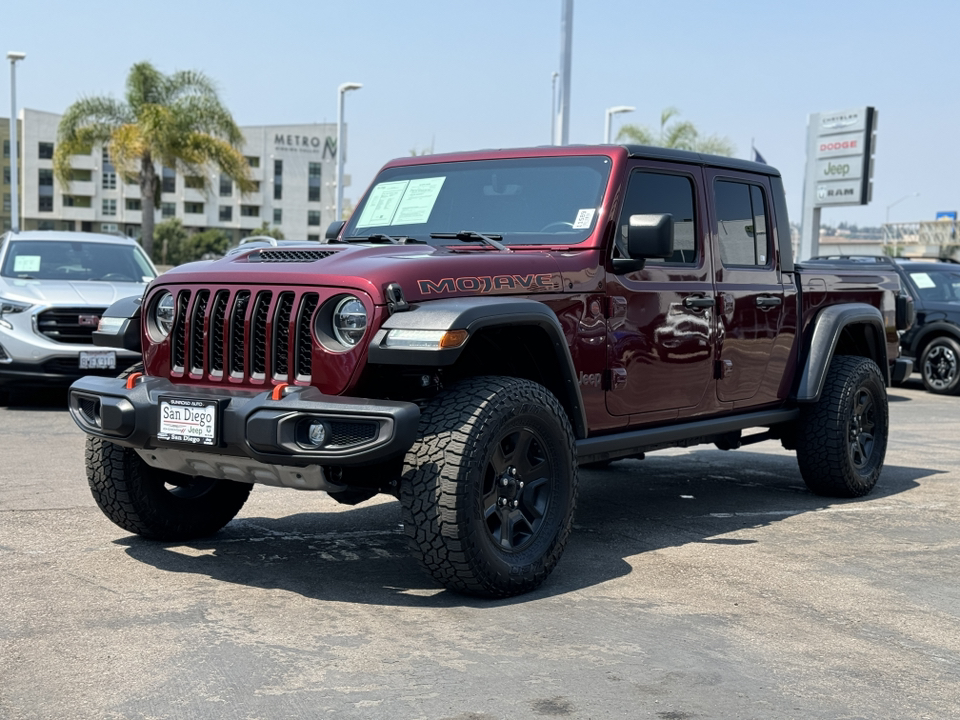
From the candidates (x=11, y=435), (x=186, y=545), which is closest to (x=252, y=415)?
(x=186, y=545)

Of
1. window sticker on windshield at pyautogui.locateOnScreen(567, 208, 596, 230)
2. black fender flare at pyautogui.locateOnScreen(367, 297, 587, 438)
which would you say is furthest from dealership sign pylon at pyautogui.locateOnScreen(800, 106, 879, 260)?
black fender flare at pyautogui.locateOnScreen(367, 297, 587, 438)

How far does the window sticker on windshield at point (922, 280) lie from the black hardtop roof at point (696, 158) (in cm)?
998

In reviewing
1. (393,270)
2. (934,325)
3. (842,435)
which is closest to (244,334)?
(393,270)

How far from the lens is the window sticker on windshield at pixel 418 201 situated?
615 cm

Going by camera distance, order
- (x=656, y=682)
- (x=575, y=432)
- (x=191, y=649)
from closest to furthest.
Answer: (x=656, y=682)
(x=191, y=649)
(x=575, y=432)

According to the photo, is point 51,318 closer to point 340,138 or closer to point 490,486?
point 490,486

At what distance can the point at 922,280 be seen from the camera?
16453mm

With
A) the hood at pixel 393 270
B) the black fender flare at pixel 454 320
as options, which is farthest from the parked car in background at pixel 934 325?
the black fender flare at pixel 454 320

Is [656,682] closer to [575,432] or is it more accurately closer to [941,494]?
[575,432]

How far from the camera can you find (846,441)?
7.24m

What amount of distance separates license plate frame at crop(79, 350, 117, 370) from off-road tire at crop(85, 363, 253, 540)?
5.23m

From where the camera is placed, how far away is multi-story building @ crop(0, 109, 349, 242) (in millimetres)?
93688

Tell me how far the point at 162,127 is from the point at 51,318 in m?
24.5

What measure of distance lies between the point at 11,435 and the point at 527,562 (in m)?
6.09
